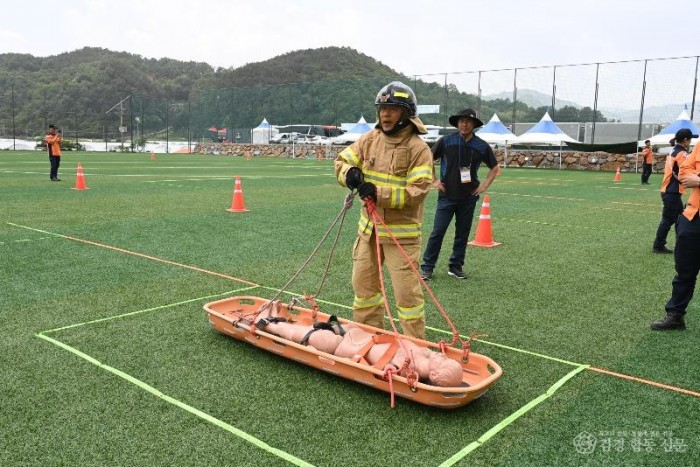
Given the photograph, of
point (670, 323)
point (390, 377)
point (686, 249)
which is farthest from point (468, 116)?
point (390, 377)

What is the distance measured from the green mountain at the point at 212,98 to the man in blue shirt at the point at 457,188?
1356 inches

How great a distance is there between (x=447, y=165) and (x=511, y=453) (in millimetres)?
4728

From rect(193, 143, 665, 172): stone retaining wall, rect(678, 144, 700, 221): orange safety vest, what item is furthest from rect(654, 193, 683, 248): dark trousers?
rect(193, 143, 665, 172): stone retaining wall

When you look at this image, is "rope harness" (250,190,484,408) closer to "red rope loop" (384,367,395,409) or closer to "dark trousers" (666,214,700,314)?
"red rope loop" (384,367,395,409)

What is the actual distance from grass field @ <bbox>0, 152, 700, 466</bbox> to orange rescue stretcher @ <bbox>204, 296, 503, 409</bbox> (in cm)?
12

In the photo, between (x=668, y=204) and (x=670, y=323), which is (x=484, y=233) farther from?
(x=670, y=323)

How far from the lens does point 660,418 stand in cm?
370

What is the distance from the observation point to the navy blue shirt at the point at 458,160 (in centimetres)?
745

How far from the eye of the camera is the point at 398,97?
14.4 feet

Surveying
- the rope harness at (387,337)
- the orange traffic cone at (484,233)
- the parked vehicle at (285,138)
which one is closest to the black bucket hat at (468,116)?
the orange traffic cone at (484,233)

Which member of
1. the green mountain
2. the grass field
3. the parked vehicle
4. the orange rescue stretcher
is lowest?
the grass field

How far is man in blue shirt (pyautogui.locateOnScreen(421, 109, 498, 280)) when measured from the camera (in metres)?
7.42

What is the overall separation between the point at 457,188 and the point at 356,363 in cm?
404

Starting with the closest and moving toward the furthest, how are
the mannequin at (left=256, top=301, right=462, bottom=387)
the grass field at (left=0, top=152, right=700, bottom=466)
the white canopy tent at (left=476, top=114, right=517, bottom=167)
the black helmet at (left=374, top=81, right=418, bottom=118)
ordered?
the grass field at (left=0, top=152, right=700, bottom=466) < the mannequin at (left=256, top=301, right=462, bottom=387) < the black helmet at (left=374, top=81, right=418, bottom=118) < the white canopy tent at (left=476, top=114, right=517, bottom=167)
